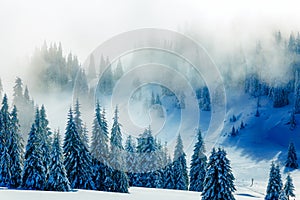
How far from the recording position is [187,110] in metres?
173

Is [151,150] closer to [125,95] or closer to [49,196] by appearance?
[49,196]

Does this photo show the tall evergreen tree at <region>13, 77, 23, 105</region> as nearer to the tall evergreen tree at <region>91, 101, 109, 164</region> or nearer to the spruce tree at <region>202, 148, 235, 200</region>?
the tall evergreen tree at <region>91, 101, 109, 164</region>

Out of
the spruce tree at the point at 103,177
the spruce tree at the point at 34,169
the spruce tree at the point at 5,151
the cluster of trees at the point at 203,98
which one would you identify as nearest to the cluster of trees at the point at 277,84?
the cluster of trees at the point at 203,98

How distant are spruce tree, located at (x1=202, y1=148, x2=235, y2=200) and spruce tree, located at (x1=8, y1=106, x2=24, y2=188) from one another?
2212cm

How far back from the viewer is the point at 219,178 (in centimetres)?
2955

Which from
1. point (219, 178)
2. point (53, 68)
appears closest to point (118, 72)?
point (53, 68)

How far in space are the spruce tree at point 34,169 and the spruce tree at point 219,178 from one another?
56.9ft

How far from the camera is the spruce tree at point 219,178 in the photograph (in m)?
29.6

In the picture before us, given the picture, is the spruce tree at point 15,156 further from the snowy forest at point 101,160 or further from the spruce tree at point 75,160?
the spruce tree at point 75,160

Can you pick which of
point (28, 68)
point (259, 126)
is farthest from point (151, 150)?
point (28, 68)

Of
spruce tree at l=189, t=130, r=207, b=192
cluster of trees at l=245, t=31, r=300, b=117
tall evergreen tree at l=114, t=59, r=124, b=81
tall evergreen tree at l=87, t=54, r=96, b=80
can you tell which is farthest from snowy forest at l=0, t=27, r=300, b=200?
tall evergreen tree at l=87, t=54, r=96, b=80

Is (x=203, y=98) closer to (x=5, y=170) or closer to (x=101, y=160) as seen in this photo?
(x=101, y=160)

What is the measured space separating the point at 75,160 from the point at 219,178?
1763 centimetres

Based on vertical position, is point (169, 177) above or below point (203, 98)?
below
